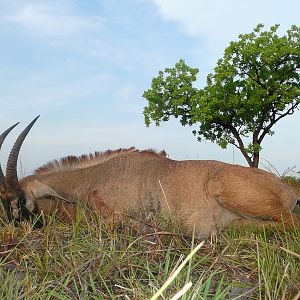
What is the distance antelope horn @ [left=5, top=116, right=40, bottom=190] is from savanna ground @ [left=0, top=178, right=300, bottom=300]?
9.83 feet

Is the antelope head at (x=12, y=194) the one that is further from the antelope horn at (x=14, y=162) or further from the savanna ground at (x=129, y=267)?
the savanna ground at (x=129, y=267)

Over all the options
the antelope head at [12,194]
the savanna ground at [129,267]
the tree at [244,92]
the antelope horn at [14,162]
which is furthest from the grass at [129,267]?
the tree at [244,92]

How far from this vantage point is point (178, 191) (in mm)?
7754

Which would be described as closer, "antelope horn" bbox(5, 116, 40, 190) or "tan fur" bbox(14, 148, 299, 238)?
"tan fur" bbox(14, 148, 299, 238)

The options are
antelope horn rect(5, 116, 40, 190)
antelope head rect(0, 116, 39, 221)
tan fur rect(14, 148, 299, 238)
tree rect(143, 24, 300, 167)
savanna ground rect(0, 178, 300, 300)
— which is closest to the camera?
savanna ground rect(0, 178, 300, 300)

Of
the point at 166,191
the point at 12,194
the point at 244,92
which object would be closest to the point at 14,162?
the point at 12,194

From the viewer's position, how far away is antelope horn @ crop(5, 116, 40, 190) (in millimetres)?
8185

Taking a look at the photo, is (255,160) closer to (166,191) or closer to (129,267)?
(166,191)

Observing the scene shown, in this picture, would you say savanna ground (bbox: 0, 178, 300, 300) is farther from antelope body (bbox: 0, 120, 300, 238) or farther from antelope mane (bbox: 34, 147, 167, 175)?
antelope mane (bbox: 34, 147, 167, 175)

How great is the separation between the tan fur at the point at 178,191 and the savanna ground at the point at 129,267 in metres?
2.37

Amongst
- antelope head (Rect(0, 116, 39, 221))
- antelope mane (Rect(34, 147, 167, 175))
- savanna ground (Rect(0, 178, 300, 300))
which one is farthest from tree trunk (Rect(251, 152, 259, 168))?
savanna ground (Rect(0, 178, 300, 300))

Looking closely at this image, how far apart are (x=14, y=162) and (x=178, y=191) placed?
2.62 metres

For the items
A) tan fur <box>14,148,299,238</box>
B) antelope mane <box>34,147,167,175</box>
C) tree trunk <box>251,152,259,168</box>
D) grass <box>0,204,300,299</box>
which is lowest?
grass <box>0,204,300,299</box>

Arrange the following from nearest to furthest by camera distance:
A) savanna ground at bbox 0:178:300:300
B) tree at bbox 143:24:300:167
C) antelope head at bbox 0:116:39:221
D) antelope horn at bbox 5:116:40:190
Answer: savanna ground at bbox 0:178:300:300, antelope head at bbox 0:116:39:221, antelope horn at bbox 5:116:40:190, tree at bbox 143:24:300:167
